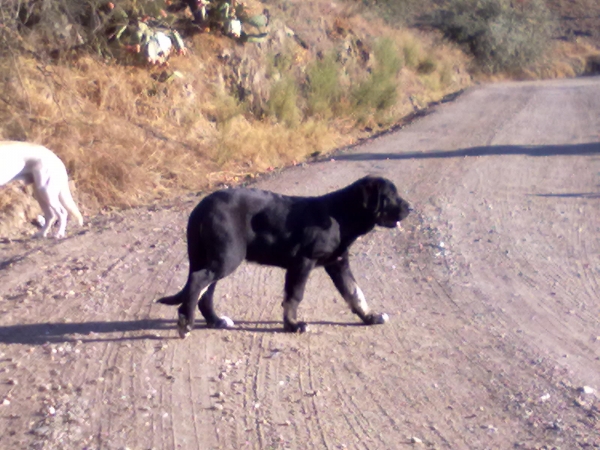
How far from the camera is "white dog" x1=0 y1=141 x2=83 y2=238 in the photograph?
8.61 metres

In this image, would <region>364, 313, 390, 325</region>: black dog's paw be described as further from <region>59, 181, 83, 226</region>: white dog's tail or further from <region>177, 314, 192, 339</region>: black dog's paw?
<region>59, 181, 83, 226</region>: white dog's tail

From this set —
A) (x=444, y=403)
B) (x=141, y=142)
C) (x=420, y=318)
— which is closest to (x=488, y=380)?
(x=444, y=403)

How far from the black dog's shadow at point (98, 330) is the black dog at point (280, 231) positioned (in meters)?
0.28

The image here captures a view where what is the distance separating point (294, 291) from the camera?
5.62 m

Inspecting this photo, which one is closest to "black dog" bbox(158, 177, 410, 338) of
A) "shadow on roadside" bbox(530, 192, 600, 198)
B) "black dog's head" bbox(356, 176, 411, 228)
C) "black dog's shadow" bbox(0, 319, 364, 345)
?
"black dog's head" bbox(356, 176, 411, 228)

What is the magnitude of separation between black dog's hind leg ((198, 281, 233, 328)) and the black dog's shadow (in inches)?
2.4

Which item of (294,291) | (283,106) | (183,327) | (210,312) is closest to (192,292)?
(183,327)

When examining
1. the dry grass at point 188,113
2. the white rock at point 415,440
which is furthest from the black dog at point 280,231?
the dry grass at point 188,113

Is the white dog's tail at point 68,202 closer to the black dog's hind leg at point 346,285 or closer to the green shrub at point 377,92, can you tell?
the black dog's hind leg at point 346,285

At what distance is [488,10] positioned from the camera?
4428cm

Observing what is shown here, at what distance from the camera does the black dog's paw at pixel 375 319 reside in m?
5.96

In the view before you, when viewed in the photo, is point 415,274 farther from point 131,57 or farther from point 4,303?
point 131,57

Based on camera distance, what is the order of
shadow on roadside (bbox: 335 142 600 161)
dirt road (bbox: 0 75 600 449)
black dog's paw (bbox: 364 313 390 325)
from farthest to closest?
1. shadow on roadside (bbox: 335 142 600 161)
2. black dog's paw (bbox: 364 313 390 325)
3. dirt road (bbox: 0 75 600 449)

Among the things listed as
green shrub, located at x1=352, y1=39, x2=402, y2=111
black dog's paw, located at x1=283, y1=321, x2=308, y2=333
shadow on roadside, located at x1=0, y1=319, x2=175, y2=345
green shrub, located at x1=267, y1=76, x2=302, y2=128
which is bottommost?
green shrub, located at x1=352, y1=39, x2=402, y2=111
